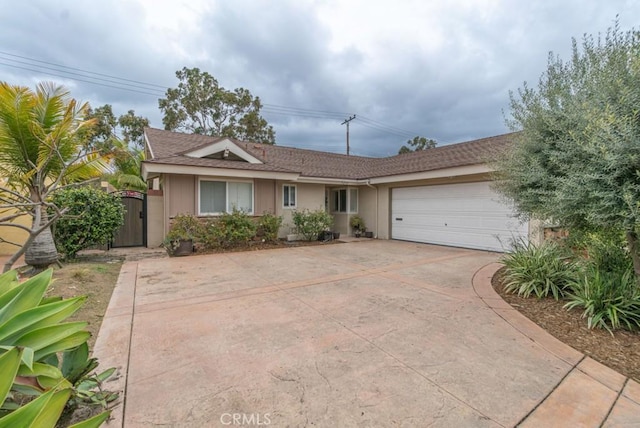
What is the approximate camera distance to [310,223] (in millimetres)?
11875

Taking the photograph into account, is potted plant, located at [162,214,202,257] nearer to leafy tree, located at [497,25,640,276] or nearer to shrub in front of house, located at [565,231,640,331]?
leafy tree, located at [497,25,640,276]

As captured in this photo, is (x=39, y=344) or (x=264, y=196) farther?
(x=264, y=196)

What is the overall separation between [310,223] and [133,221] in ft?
21.6

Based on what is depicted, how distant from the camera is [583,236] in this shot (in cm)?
493

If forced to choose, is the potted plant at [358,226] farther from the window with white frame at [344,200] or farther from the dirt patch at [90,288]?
the dirt patch at [90,288]

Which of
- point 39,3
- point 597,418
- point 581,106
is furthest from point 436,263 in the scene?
point 39,3

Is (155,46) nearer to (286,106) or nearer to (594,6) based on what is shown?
(594,6)

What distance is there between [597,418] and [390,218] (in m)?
11.0

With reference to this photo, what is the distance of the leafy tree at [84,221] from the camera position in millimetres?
7527

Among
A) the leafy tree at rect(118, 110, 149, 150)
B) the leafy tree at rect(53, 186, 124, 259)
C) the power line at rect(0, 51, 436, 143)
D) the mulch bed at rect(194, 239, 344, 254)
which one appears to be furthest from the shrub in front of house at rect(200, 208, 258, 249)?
the leafy tree at rect(118, 110, 149, 150)

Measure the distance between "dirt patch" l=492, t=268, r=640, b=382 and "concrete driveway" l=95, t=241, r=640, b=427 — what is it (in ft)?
0.68

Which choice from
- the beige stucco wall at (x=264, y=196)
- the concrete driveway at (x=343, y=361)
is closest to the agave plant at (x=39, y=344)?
the concrete driveway at (x=343, y=361)

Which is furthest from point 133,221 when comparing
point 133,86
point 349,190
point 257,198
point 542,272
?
point 133,86

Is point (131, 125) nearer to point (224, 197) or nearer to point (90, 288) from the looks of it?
point (224, 197)
